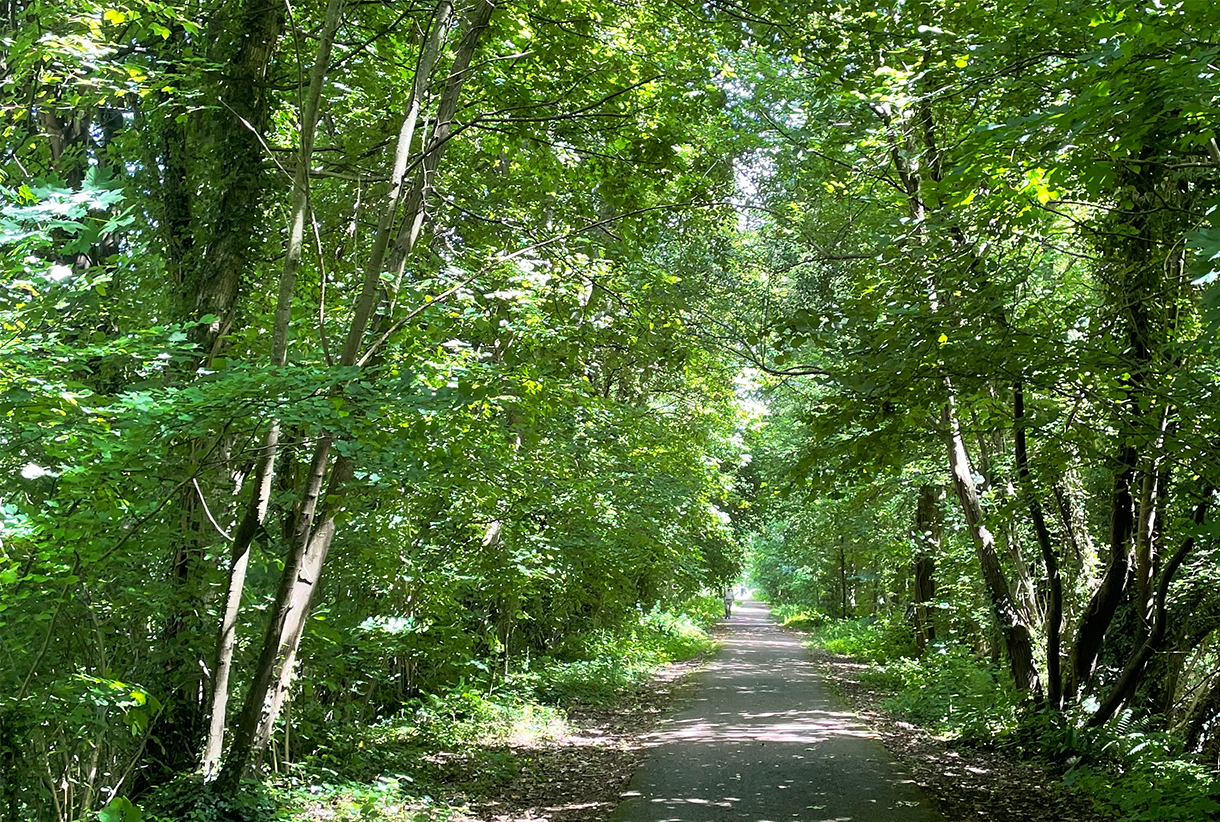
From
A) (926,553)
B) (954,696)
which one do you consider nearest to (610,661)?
(926,553)

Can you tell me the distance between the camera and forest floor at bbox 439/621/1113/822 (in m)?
7.49

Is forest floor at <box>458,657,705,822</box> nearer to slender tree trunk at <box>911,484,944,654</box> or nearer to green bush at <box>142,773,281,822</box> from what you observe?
green bush at <box>142,773,281,822</box>

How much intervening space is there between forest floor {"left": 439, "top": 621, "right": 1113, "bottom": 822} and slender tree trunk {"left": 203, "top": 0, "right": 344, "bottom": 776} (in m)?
2.17

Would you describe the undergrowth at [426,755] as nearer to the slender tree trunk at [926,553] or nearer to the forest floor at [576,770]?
the forest floor at [576,770]

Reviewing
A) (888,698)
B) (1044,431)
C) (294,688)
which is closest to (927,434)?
(1044,431)

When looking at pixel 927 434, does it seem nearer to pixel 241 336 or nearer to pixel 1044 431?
pixel 1044 431

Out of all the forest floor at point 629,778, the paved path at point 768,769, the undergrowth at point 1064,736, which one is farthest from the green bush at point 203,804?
the undergrowth at point 1064,736

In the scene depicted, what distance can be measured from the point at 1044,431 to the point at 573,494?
20.0ft

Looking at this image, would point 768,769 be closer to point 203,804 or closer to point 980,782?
point 980,782

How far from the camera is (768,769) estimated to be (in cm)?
926

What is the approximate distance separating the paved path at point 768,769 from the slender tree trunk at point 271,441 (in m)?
3.35

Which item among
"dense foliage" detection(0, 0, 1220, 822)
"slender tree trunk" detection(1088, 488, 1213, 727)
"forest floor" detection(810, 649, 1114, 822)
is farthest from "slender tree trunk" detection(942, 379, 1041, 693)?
"slender tree trunk" detection(1088, 488, 1213, 727)

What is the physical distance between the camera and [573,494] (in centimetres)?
1180

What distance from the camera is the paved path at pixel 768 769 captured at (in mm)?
7566
